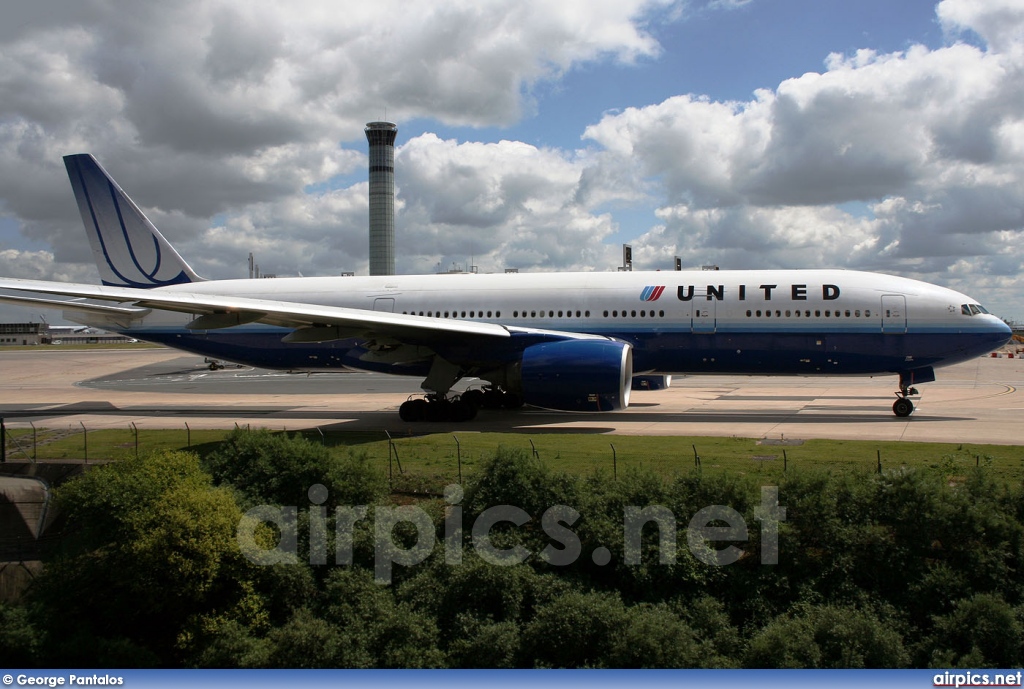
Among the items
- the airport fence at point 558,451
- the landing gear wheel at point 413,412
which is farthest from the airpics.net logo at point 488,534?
the landing gear wheel at point 413,412

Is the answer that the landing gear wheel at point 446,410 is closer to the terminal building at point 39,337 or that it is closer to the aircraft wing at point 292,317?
the aircraft wing at point 292,317

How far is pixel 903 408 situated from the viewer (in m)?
22.0

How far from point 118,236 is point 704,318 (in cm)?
2006

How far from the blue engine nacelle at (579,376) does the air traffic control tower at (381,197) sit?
354 ft

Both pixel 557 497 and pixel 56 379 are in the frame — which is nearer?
pixel 557 497

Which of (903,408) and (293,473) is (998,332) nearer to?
(903,408)

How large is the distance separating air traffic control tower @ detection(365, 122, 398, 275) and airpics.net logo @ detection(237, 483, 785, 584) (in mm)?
113926

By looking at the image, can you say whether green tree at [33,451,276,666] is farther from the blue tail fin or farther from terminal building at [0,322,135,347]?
terminal building at [0,322,135,347]

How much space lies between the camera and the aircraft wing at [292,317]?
58.3 feet

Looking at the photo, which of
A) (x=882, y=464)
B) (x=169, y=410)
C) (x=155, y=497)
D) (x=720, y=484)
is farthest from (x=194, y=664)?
(x=169, y=410)

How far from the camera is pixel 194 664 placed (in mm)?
11273

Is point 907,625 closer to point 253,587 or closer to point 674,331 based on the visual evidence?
point 253,587

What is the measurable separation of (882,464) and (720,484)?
12.7 feet

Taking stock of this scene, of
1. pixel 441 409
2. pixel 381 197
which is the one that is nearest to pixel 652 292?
pixel 441 409
